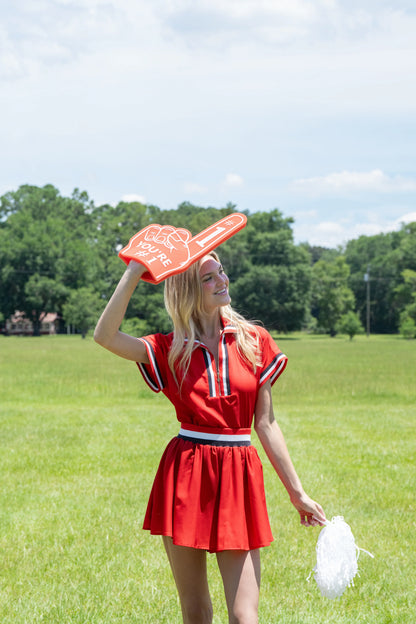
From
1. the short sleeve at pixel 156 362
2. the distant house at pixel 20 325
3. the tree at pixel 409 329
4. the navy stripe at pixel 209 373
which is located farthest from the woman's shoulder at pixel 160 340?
the distant house at pixel 20 325

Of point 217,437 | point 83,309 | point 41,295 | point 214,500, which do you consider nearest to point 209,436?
point 217,437

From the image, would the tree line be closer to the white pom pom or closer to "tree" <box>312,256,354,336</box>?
"tree" <box>312,256,354,336</box>

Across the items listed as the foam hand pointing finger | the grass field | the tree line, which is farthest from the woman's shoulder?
the tree line

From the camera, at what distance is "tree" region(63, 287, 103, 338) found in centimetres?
8438

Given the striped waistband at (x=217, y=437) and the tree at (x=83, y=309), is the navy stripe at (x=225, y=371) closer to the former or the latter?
the striped waistband at (x=217, y=437)

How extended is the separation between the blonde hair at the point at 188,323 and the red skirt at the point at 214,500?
1.33 feet

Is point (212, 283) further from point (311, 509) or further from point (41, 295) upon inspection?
point (41, 295)

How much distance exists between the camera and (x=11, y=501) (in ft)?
25.0

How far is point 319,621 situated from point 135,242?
9.50 ft

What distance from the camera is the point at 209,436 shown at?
3.20m

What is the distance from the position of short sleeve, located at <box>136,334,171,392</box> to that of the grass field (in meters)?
2.07

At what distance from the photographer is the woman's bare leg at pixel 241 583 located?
3.03 m

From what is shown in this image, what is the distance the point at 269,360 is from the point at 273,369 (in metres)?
0.05

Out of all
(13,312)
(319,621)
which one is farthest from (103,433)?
(13,312)
